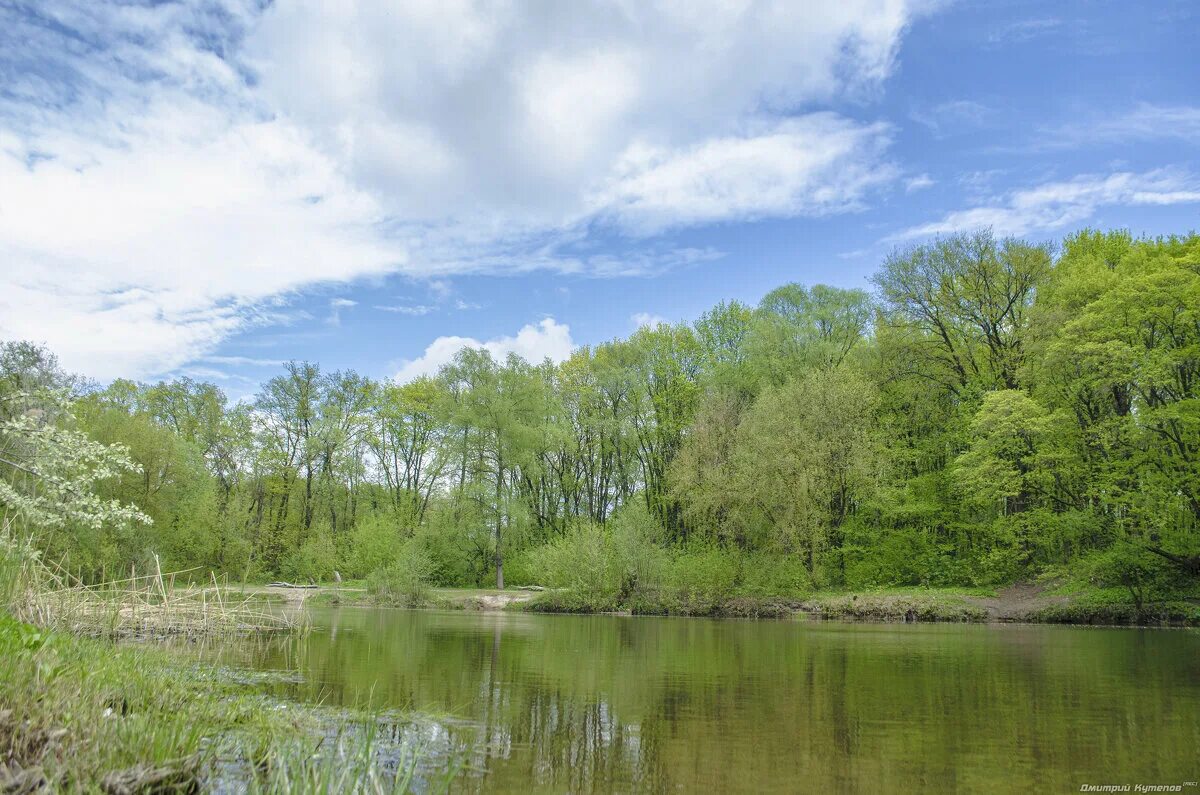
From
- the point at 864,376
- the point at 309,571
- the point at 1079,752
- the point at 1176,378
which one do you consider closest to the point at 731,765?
the point at 1079,752

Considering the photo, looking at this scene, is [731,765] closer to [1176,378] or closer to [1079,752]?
[1079,752]

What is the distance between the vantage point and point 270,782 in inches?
211

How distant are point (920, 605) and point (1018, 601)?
418 centimetres

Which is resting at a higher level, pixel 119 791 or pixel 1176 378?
pixel 1176 378

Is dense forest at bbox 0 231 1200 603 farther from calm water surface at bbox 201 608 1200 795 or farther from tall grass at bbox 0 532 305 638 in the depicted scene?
calm water surface at bbox 201 608 1200 795

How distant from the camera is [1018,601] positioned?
108 ft

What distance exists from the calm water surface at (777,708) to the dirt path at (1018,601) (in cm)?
919

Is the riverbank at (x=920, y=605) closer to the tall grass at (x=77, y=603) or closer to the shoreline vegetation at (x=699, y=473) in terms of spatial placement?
the shoreline vegetation at (x=699, y=473)

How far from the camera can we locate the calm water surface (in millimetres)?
7957

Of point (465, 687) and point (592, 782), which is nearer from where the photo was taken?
point (592, 782)

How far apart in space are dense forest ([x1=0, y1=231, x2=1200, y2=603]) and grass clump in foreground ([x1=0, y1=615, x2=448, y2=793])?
21.1 ft

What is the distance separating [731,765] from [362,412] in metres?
55.3

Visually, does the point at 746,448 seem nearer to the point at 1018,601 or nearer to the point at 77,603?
the point at 1018,601

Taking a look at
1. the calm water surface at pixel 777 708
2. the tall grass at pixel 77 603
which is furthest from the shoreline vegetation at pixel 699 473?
the calm water surface at pixel 777 708
